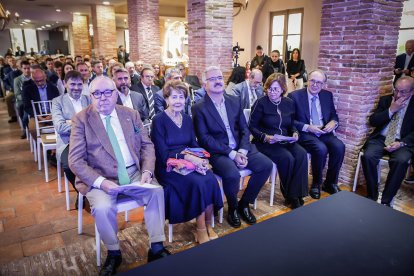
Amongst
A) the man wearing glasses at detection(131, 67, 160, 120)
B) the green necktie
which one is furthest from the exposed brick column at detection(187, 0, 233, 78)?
the green necktie

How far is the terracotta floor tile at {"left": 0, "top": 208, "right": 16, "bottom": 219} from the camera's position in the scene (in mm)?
3045

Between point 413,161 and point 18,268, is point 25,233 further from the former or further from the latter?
point 413,161

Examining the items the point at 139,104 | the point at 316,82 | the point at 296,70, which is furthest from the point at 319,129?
the point at 296,70

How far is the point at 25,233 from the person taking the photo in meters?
2.77

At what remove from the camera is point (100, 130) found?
7.72 ft

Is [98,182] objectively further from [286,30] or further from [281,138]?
[286,30]

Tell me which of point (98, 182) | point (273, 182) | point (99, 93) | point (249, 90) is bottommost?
point (273, 182)

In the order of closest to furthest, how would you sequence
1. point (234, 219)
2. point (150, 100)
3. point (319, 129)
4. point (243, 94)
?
point (234, 219), point (319, 129), point (150, 100), point (243, 94)

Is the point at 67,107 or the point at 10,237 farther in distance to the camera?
the point at 67,107

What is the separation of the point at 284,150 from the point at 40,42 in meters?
29.3

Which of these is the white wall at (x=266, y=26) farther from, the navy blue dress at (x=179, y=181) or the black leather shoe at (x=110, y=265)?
the black leather shoe at (x=110, y=265)

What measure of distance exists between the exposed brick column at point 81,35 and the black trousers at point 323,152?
46.4 feet

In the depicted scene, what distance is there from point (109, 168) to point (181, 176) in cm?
56

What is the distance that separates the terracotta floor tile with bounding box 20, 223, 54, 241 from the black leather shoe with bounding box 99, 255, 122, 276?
0.85 metres
